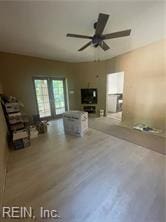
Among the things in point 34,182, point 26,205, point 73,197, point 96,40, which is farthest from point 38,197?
point 96,40

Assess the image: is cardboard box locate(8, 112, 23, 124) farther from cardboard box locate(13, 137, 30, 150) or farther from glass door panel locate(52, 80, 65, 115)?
glass door panel locate(52, 80, 65, 115)

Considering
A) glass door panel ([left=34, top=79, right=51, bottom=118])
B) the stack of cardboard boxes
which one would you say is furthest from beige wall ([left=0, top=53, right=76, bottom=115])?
the stack of cardboard boxes

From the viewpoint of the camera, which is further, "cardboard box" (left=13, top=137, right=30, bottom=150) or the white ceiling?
"cardboard box" (left=13, top=137, right=30, bottom=150)

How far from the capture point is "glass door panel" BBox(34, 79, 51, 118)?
5.24m

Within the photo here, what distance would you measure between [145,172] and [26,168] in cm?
221

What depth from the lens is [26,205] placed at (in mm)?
1612

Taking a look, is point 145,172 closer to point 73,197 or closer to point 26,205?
point 73,197

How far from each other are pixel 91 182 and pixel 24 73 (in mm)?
4484

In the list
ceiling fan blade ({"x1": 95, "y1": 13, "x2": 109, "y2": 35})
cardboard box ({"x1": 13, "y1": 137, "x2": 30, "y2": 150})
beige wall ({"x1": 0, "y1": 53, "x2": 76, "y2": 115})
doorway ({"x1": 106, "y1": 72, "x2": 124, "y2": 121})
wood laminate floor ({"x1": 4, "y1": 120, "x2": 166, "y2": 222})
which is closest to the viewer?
wood laminate floor ({"x1": 4, "y1": 120, "x2": 166, "y2": 222})

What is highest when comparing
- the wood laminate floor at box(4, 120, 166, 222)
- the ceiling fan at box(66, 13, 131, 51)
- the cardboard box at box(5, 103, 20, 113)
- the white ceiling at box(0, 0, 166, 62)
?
the white ceiling at box(0, 0, 166, 62)

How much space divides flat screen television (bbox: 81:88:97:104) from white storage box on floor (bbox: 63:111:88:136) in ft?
8.08

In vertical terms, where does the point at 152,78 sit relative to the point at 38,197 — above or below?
above

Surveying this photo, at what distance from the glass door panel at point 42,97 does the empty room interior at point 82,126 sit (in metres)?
0.05

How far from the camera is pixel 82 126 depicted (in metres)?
3.78
